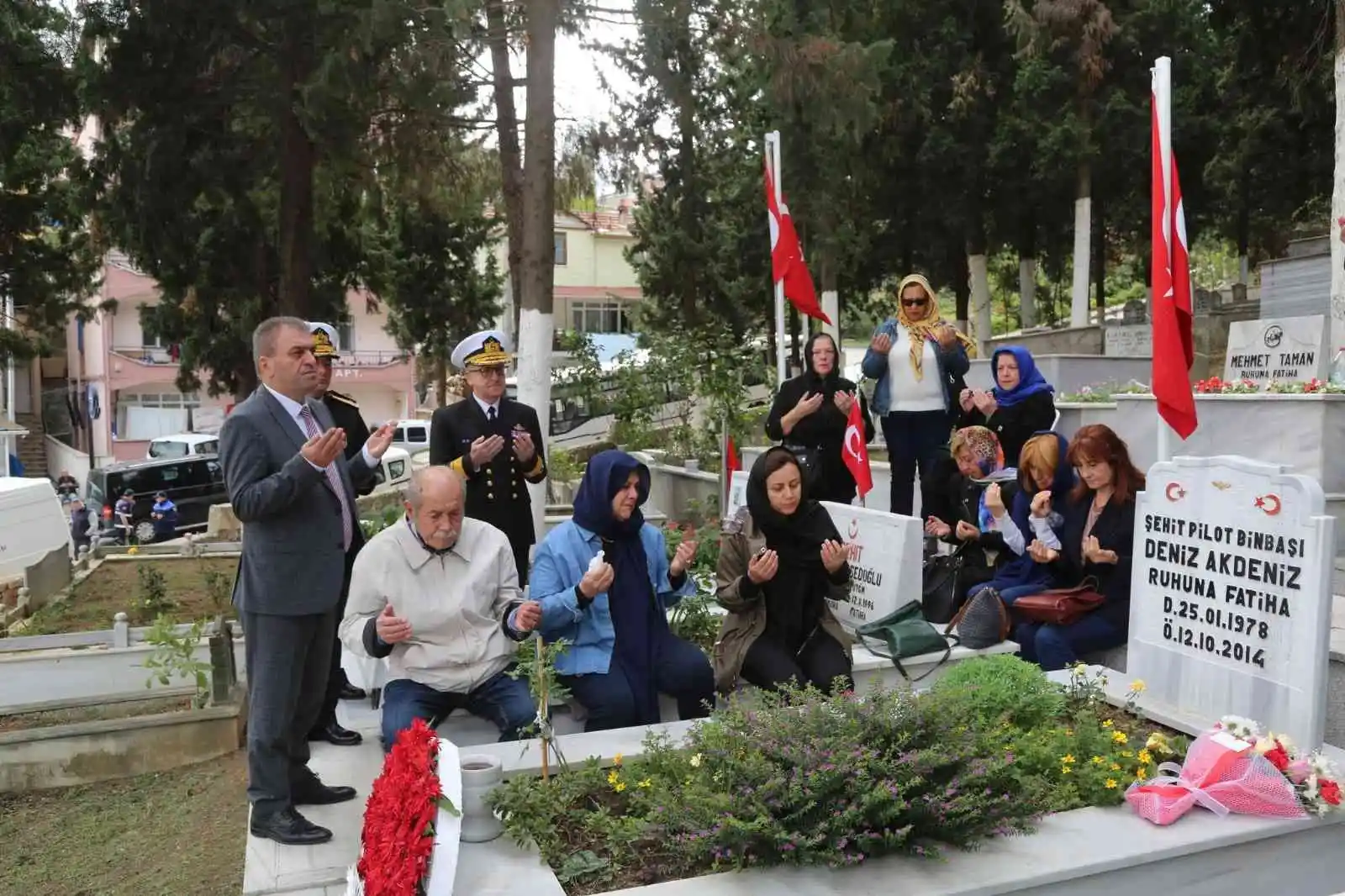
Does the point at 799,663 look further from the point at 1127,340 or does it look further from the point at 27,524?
the point at 1127,340

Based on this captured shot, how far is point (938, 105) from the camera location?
20.4 metres

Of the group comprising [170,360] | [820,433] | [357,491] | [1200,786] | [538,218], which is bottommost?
[1200,786]

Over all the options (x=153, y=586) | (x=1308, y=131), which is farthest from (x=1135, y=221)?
(x=153, y=586)

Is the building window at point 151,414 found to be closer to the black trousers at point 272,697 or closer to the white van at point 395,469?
the white van at point 395,469

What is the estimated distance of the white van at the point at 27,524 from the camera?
15.9 meters

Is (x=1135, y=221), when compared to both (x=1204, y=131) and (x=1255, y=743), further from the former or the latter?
(x=1255, y=743)

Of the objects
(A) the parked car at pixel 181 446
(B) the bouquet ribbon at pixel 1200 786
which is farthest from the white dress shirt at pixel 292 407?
(A) the parked car at pixel 181 446

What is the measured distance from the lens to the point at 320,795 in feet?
13.1

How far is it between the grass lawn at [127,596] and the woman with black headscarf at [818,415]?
5.92 metres

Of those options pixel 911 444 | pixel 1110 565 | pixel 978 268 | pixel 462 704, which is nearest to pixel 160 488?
pixel 978 268

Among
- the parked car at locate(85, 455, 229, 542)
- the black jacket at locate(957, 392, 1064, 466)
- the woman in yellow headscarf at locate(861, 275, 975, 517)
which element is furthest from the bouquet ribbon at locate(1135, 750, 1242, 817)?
the parked car at locate(85, 455, 229, 542)

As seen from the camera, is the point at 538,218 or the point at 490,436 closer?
the point at 490,436

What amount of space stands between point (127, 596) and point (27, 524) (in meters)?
6.67

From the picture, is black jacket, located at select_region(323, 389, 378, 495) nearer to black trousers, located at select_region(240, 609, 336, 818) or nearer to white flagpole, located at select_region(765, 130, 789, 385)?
black trousers, located at select_region(240, 609, 336, 818)
